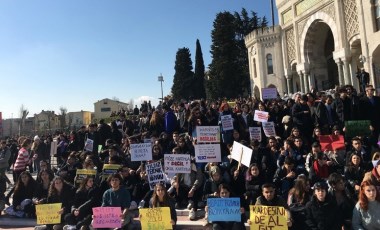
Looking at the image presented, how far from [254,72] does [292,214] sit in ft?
115

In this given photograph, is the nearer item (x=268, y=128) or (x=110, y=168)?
(x=110, y=168)

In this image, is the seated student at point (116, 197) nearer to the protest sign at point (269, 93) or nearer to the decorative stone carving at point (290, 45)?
the protest sign at point (269, 93)

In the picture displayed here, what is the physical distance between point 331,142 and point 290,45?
26867 millimetres

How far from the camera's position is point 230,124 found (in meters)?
11.2

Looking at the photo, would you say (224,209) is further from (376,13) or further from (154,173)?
(376,13)

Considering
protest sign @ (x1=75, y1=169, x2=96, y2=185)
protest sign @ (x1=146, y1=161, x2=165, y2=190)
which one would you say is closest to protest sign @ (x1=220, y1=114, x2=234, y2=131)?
protest sign @ (x1=146, y1=161, x2=165, y2=190)

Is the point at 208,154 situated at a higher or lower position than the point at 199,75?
lower

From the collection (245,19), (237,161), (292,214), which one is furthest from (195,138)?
(245,19)

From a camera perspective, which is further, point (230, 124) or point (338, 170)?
point (230, 124)

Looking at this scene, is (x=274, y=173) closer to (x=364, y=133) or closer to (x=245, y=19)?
(x=364, y=133)

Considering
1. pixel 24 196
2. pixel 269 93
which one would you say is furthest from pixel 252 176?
pixel 269 93

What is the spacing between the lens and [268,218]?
6.14m

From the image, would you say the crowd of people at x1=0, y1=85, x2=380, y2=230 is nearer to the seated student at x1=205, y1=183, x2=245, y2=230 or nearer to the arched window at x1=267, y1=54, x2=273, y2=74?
the seated student at x1=205, y1=183, x2=245, y2=230

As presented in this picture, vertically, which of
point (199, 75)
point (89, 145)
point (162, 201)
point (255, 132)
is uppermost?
point (199, 75)
